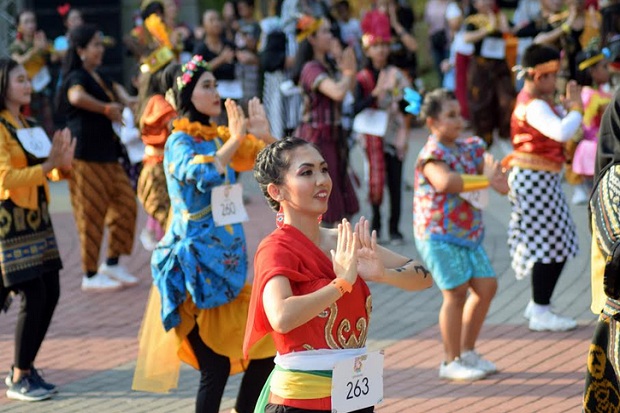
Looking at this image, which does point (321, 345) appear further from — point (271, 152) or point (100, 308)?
point (100, 308)

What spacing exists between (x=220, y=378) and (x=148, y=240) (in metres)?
5.57

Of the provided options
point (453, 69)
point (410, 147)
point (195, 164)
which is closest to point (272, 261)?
point (195, 164)

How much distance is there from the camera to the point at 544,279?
8.15m

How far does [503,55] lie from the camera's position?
1510 centimetres

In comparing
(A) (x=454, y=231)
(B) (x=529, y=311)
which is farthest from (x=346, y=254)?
(B) (x=529, y=311)

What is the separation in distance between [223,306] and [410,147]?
1092 cm

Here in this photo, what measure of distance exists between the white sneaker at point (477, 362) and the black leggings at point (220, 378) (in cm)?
162

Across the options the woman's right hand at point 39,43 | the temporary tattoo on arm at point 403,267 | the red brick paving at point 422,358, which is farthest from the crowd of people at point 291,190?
the woman's right hand at point 39,43

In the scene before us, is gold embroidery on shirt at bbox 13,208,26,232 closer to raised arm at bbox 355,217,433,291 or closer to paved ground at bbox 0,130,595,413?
paved ground at bbox 0,130,595,413

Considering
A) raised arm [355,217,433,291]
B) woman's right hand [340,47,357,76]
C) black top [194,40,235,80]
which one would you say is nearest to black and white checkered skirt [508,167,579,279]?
Result: woman's right hand [340,47,357,76]

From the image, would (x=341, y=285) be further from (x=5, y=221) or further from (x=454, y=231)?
(x=5, y=221)

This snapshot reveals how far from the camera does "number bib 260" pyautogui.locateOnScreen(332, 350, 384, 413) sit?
4305mm

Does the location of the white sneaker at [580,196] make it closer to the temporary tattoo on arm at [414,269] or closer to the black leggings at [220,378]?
the black leggings at [220,378]

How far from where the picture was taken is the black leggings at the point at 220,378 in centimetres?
592
